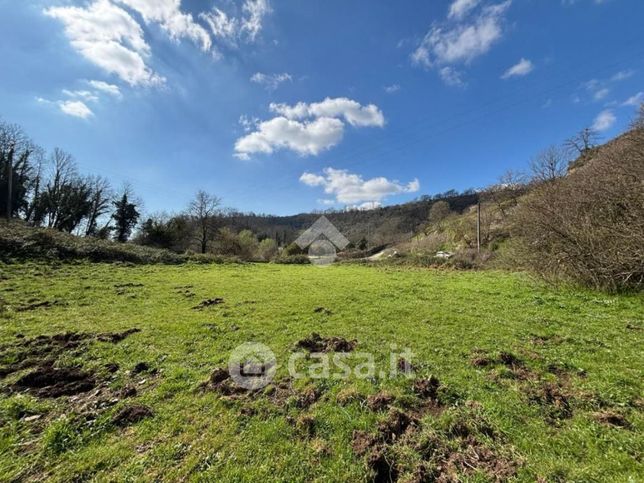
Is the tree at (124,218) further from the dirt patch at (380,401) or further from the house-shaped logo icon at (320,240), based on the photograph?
the dirt patch at (380,401)

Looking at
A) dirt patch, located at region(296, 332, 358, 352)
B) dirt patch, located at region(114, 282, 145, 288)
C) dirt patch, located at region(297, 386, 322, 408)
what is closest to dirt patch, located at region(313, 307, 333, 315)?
dirt patch, located at region(296, 332, 358, 352)

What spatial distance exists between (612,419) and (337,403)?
326 centimetres

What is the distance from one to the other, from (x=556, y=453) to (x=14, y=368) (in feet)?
26.4

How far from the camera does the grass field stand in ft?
8.87

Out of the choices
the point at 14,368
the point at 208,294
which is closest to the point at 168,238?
the point at 208,294

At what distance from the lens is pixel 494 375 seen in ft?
14.1

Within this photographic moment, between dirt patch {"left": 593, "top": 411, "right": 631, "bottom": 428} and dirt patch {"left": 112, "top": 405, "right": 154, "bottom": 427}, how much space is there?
5517mm

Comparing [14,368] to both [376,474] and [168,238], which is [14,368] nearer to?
[376,474]

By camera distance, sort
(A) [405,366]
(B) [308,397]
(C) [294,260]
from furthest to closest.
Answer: (C) [294,260] → (A) [405,366] → (B) [308,397]

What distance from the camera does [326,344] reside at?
575 centimetres

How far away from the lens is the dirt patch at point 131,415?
3.37m

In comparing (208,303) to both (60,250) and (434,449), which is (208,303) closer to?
(434,449)

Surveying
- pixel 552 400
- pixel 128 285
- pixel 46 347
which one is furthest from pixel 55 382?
pixel 128 285

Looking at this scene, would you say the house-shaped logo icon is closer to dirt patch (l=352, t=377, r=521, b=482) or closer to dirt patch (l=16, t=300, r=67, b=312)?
dirt patch (l=16, t=300, r=67, b=312)
